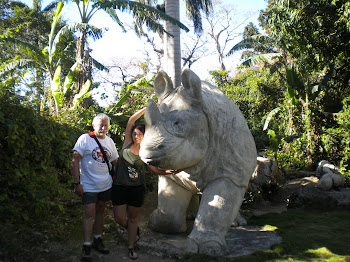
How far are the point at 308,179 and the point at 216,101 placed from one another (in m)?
6.17

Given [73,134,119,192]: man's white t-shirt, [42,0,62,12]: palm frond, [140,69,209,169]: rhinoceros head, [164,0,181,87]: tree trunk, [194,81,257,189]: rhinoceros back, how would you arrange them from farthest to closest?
[42,0,62,12]: palm frond → [164,0,181,87]: tree trunk → [194,81,257,189]: rhinoceros back → [73,134,119,192]: man's white t-shirt → [140,69,209,169]: rhinoceros head

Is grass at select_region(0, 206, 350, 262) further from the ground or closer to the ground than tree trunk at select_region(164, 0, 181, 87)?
closer to the ground

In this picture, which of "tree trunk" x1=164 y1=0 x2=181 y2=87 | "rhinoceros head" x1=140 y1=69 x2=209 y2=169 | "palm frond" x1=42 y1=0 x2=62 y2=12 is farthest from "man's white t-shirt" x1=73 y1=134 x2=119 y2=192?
"palm frond" x1=42 y1=0 x2=62 y2=12

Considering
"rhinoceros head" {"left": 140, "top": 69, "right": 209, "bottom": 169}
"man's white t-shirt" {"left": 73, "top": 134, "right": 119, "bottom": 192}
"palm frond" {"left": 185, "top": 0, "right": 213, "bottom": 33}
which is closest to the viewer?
"rhinoceros head" {"left": 140, "top": 69, "right": 209, "bottom": 169}

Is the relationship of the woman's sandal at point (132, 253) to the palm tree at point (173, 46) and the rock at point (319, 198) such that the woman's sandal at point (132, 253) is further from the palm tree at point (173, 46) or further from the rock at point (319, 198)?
the palm tree at point (173, 46)

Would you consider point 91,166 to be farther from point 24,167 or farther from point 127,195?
point 24,167

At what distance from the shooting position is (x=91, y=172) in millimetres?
3395

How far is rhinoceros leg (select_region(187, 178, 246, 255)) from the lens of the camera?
3.32 m

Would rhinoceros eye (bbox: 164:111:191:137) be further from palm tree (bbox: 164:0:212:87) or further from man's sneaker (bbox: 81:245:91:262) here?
palm tree (bbox: 164:0:212:87)

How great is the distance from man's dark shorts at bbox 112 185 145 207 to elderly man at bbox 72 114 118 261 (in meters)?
0.09

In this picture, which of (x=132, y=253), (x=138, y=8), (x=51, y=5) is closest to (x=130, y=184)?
(x=132, y=253)

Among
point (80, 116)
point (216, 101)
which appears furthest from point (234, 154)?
point (80, 116)

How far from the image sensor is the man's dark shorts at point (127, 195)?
11.4 ft

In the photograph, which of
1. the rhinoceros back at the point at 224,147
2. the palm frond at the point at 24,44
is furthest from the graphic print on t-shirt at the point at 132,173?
the palm frond at the point at 24,44
